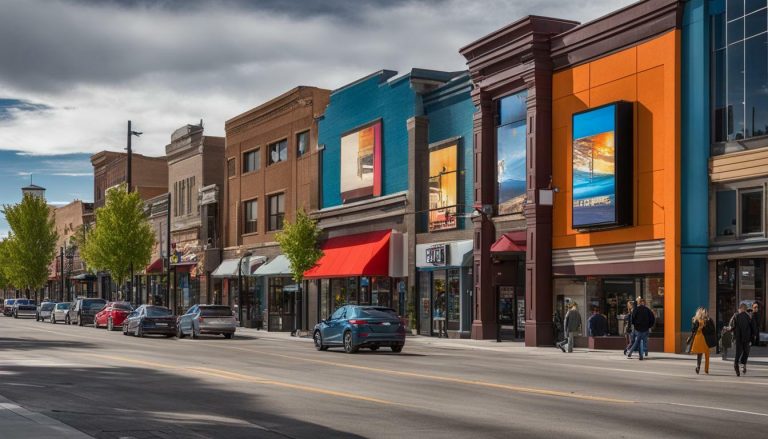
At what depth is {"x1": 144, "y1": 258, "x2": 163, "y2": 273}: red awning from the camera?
75.2 meters

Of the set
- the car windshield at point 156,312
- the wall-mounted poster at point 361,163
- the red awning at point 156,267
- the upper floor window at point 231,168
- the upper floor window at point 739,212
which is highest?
the upper floor window at point 231,168

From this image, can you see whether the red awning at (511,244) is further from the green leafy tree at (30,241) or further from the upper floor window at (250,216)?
the green leafy tree at (30,241)

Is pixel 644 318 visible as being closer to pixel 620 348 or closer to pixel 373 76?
pixel 620 348

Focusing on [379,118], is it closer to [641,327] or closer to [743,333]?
[641,327]

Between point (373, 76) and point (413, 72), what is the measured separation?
174 inches

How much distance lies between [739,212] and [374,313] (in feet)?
38.2

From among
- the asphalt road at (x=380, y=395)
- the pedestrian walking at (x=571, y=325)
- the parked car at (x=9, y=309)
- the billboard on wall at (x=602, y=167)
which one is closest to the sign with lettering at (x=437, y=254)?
the billboard on wall at (x=602, y=167)

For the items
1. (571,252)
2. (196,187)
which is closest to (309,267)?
(571,252)

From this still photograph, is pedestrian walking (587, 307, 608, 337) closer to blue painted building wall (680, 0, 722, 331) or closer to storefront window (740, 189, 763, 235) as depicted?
blue painted building wall (680, 0, 722, 331)

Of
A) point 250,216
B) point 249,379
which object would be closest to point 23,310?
point 250,216

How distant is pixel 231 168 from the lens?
66.1m

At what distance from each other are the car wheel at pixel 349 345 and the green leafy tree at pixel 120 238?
4229 cm

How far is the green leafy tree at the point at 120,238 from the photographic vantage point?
71938 mm

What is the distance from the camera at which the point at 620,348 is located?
34.5 metres
